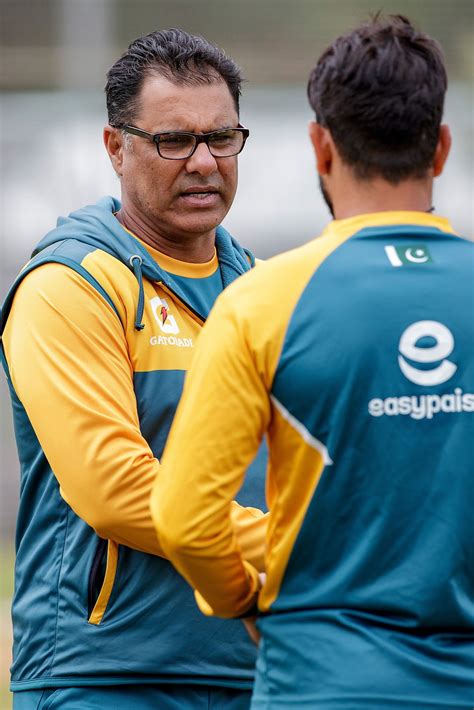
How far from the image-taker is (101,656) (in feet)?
9.18

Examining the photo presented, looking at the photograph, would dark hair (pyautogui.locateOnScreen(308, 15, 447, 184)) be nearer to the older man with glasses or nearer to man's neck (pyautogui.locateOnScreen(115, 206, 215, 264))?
the older man with glasses

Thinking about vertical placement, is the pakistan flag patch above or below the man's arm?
above

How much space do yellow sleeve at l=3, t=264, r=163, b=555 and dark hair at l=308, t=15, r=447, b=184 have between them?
0.82m

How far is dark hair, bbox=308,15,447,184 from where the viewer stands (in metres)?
2.08

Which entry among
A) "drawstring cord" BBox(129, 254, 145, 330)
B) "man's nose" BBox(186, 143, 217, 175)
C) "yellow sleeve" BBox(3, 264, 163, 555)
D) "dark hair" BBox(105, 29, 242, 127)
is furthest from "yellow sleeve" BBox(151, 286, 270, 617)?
"dark hair" BBox(105, 29, 242, 127)

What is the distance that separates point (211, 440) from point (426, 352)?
378mm

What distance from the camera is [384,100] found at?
208 centimetres

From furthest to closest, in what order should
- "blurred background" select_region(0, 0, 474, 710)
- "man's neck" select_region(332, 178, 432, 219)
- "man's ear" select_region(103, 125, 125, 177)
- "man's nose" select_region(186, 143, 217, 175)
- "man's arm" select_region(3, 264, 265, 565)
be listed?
"blurred background" select_region(0, 0, 474, 710) → "man's ear" select_region(103, 125, 125, 177) → "man's nose" select_region(186, 143, 217, 175) → "man's arm" select_region(3, 264, 265, 565) → "man's neck" select_region(332, 178, 432, 219)

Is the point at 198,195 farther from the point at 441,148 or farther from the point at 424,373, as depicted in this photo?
the point at 424,373

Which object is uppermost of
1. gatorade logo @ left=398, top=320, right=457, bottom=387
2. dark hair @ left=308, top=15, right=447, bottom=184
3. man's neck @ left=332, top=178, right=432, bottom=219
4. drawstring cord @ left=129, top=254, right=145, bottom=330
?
dark hair @ left=308, top=15, right=447, bottom=184

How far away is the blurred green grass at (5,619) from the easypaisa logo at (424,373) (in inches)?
188

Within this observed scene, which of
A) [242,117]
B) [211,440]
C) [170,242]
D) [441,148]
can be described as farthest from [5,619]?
[441,148]

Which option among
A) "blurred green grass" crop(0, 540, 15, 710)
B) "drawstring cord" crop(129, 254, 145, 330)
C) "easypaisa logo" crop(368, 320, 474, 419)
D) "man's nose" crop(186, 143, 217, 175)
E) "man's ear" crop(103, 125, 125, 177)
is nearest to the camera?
"easypaisa logo" crop(368, 320, 474, 419)

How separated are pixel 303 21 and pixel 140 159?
7.60m
